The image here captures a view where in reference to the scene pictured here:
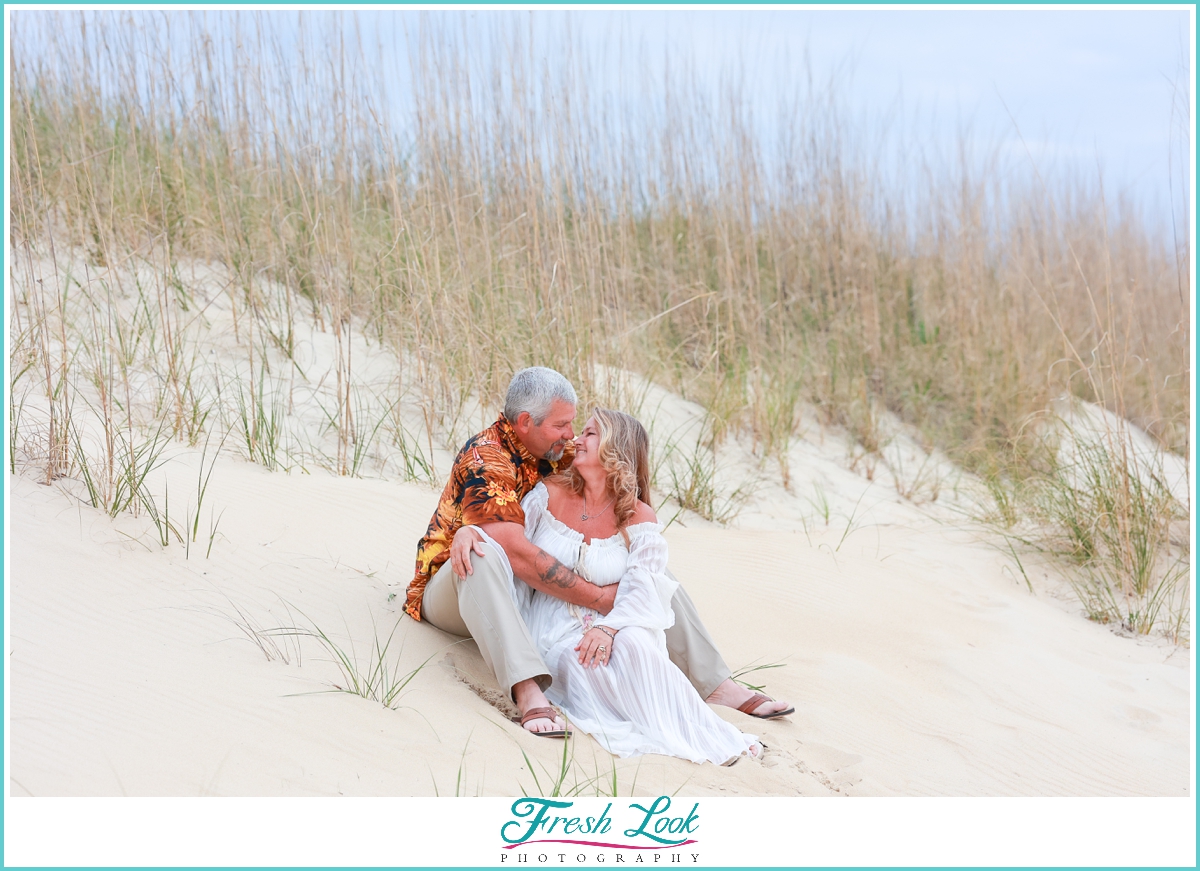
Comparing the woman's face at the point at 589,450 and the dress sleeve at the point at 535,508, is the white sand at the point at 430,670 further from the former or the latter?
the woman's face at the point at 589,450

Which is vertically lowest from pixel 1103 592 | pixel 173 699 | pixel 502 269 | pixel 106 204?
pixel 1103 592

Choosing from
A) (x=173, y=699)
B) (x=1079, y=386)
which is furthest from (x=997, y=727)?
(x=1079, y=386)

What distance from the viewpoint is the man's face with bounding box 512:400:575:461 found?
3.05 metres

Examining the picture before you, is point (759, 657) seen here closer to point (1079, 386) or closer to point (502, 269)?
point (502, 269)

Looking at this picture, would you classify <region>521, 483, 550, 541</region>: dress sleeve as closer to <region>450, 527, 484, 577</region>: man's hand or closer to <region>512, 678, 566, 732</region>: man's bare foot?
<region>450, 527, 484, 577</region>: man's hand

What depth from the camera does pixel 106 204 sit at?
573 centimetres

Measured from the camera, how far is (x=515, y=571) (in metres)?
2.91

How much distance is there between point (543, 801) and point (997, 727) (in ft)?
6.30

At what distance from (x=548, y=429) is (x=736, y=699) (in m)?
1.06

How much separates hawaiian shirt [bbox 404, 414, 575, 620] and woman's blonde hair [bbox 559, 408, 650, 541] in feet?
0.56

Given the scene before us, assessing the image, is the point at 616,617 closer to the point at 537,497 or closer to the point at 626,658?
the point at 626,658

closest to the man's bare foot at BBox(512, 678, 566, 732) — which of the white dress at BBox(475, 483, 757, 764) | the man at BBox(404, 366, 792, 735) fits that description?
the man at BBox(404, 366, 792, 735)

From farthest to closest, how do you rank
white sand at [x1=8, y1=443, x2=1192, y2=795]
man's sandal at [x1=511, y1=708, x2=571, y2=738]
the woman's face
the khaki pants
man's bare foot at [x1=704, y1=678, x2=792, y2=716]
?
1. man's bare foot at [x1=704, y1=678, x2=792, y2=716]
2. the woman's face
3. the khaki pants
4. man's sandal at [x1=511, y1=708, x2=571, y2=738]
5. white sand at [x1=8, y1=443, x2=1192, y2=795]

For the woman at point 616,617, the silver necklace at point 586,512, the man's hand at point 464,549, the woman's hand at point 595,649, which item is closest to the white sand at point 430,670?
the woman at point 616,617
